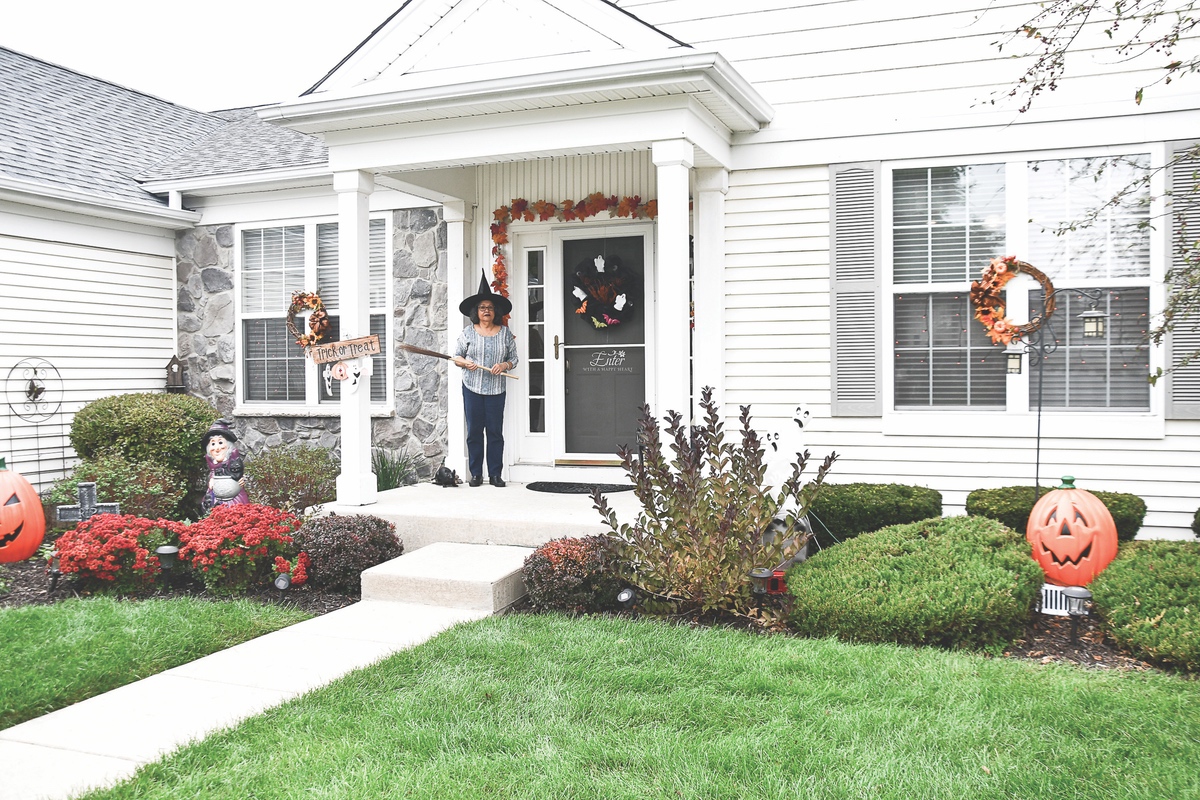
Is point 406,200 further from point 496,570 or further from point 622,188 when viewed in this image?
point 496,570

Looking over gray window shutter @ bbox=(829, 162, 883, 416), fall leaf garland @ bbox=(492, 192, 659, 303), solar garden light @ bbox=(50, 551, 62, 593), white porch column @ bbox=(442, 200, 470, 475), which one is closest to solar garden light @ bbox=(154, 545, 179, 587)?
solar garden light @ bbox=(50, 551, 62, 593)

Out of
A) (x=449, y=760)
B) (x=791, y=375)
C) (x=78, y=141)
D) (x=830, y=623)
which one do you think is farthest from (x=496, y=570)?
(x=78, y=141)

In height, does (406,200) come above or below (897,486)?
above

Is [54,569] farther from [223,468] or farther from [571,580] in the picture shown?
[571,580]

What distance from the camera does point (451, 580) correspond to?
214 inches

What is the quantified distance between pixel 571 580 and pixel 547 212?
3.96m

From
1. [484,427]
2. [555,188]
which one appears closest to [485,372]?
[484,427]

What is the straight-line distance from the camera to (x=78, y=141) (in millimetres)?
10320

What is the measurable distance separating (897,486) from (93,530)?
18.3 ft

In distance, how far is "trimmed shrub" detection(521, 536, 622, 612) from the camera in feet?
17.3

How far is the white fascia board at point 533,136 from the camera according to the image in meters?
6.25

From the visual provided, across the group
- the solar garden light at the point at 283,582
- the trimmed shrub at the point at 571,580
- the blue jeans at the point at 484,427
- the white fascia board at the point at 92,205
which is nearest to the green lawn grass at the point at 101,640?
the solar garden light at the point at 283,582

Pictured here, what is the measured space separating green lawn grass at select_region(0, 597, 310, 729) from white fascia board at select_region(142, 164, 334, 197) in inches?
190

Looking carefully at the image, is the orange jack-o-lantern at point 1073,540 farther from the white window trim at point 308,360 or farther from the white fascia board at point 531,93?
the white window trim at point 308,360
